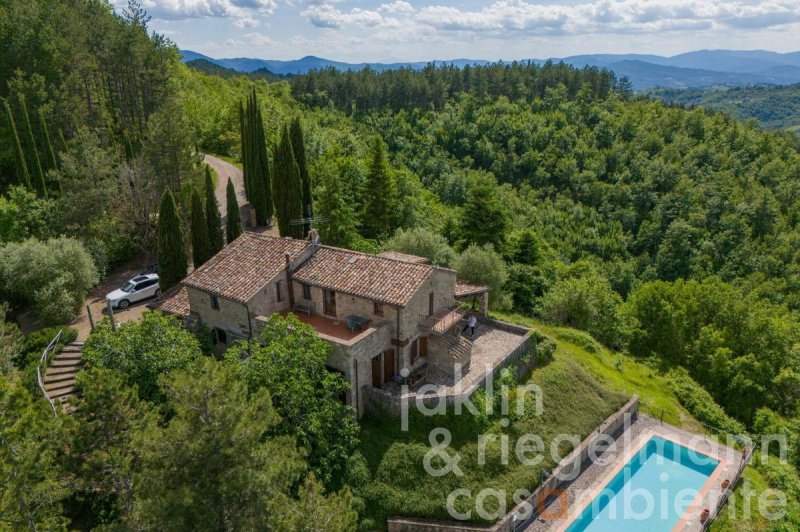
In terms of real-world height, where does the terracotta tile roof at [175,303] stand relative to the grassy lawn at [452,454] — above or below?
above

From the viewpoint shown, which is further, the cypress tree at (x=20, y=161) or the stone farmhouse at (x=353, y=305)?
the cypress tree at (x=20, y=161)

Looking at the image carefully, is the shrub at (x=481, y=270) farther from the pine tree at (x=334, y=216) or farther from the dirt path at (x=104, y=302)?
the dirt path at (x=104, y=302)

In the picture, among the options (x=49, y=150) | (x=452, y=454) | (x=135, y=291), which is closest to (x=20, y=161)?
(x=49, y=150)

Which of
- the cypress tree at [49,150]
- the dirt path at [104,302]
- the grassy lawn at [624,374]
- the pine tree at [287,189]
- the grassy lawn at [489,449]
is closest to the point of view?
the grassy lawn at [489,449]

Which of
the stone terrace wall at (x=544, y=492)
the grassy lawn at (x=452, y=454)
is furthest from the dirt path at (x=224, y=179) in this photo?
the stone terrace wall at (x=544, y=492)

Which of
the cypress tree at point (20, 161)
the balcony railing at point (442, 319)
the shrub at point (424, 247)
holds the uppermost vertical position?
the cypress tree at point (20, 161)

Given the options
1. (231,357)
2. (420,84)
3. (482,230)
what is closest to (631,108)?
(420,84)

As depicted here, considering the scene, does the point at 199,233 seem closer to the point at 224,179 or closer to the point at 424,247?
the point at 424,247
